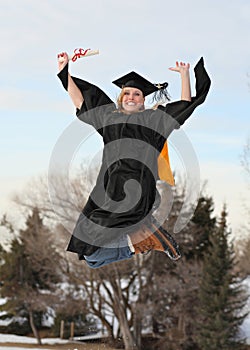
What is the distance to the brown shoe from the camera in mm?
3772

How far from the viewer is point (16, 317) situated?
1936 cm

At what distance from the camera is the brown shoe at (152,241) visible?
3.77 meters

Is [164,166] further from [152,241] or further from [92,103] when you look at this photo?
[92,103]

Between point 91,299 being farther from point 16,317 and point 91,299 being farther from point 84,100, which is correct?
point 84,100

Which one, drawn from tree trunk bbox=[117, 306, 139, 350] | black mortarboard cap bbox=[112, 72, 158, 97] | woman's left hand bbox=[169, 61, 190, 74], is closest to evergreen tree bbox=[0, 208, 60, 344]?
tree trunk bbox=[117, 306, 139, 350]

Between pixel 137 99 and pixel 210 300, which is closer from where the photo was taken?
pixel 137 99

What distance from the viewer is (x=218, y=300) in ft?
53.1

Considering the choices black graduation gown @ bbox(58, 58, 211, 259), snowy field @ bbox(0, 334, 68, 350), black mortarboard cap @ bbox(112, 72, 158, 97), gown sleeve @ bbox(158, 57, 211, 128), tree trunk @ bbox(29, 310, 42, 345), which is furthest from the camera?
tree trunk @ bbox(29, 310, 42, 345)

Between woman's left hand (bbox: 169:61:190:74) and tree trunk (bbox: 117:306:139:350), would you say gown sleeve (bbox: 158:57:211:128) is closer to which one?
woman's left hand (bbox: 169:61:190:74)

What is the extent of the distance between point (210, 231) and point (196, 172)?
13.8 metres

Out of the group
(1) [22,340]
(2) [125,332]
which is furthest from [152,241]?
(1) [22,340]

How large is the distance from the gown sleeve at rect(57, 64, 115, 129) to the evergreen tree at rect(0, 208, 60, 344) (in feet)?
46.7

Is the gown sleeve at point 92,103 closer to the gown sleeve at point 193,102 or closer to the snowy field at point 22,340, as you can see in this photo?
the gown sleeve at point 193,102

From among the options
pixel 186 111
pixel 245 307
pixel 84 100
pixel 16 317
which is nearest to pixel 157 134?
pixel 186 111
